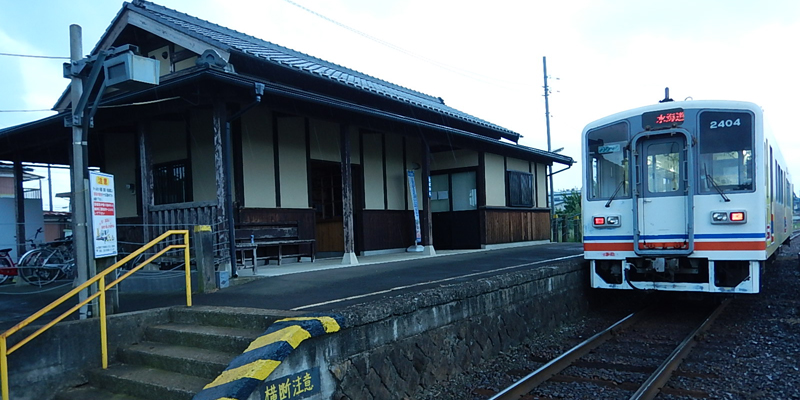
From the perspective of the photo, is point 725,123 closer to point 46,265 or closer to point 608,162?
point 608,162

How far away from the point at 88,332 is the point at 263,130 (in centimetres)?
580

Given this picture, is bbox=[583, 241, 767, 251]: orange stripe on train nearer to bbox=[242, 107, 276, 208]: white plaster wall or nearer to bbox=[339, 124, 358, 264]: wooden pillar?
bbox=[339, 124, 358, 264]: wooden pillar

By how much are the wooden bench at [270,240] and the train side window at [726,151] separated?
656 centimetres

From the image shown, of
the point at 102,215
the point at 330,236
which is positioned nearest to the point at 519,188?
the point at 330,236

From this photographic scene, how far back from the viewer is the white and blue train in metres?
6.81

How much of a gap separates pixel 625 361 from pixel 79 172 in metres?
5.99

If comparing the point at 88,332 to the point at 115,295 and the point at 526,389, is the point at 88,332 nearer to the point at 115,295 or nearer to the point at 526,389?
the point at 115,295

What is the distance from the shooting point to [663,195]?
7359 mm

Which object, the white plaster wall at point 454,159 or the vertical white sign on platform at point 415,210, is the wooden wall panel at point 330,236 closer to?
the vertical white sign on platform at point 415,210

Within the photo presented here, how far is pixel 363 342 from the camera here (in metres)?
4.50

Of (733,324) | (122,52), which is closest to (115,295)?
(122,52)

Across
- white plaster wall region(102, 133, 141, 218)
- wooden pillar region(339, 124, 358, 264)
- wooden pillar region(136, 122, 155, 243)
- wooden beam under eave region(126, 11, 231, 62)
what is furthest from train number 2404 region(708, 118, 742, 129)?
white plaster wall region(102, 133, 141, 218)

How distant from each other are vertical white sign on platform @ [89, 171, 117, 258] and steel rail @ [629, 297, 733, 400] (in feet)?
16.6

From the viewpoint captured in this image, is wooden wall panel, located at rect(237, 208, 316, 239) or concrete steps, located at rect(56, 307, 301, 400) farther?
wooden wall panel, located at rect(237, 208, 316, 239)
